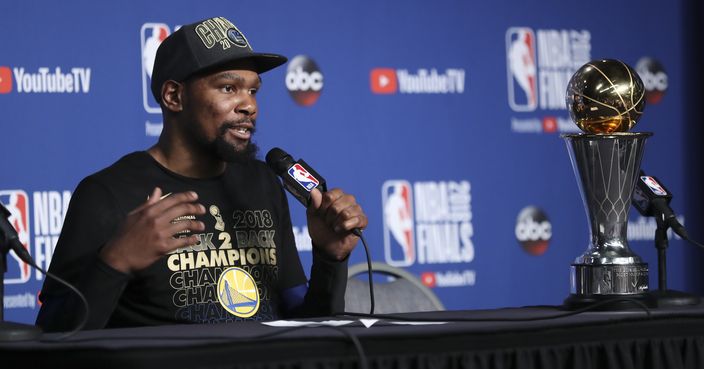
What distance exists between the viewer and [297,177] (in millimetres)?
1903

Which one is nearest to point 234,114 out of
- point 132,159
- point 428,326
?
point 132,159

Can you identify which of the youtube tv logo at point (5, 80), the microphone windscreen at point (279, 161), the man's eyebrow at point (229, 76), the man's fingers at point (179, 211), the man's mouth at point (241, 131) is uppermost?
the youtube tv logo at point (5, 80)

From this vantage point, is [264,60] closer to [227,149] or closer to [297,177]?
[227,149]

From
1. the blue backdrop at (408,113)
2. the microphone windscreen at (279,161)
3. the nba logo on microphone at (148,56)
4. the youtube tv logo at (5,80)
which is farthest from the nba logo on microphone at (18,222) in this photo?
the microphone windscreen at (279,161)

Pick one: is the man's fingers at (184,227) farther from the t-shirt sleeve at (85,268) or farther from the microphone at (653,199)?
the microphone at (653,199)

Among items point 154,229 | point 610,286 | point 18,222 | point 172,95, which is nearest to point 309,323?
point 154,229

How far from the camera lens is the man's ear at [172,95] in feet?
7.60

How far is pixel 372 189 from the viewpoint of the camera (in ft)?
11.4

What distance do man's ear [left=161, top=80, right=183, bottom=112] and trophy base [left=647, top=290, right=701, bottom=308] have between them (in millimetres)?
1022

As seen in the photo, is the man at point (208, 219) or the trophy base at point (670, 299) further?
the man at point (208, 219)

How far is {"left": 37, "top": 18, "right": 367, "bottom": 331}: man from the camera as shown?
2068 millimetres

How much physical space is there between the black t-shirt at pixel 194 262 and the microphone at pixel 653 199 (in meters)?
0.58

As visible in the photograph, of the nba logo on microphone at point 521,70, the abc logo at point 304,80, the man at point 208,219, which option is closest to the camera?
the man at point 208,219

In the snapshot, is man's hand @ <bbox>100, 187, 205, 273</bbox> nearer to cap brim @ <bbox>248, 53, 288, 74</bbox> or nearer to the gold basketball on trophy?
cap brim @ <bbox>248, 53, 288, 74</bbox>
